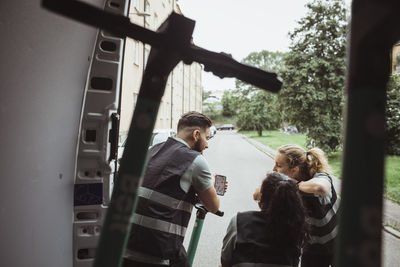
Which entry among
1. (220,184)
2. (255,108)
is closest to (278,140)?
(255,108)

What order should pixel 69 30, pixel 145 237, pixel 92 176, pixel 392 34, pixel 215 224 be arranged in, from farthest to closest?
pixel 215 224 → pixel 92 176 → pixel 145 237 → pixel 69 30 → pixel 392 34

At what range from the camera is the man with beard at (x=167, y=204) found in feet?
5.62

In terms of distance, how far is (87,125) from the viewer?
1.94 metres

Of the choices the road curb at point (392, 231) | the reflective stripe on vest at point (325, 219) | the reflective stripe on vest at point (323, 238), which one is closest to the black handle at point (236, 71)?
the reflective stripe on vest at point (325, 219)

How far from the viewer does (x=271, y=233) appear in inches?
69.9

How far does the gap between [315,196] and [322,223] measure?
8.8 inches

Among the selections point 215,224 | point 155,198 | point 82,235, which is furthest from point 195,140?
point 215,224

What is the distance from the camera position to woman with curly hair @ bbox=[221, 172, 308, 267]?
69.0 inches

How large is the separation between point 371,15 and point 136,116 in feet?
1.63

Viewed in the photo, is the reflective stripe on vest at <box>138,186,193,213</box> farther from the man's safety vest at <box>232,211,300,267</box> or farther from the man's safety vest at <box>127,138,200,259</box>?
the man's safety vest at <box>232,211,300,267</box>

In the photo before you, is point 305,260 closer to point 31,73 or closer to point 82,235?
point 82,235

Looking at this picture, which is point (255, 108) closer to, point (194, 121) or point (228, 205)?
point (228, 205)

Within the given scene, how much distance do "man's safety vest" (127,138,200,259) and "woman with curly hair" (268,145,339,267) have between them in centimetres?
68

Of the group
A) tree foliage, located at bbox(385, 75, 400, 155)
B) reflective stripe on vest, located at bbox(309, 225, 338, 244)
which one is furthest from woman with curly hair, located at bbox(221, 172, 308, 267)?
tree foliage, located at bbox(385, 75, 400, 155)
